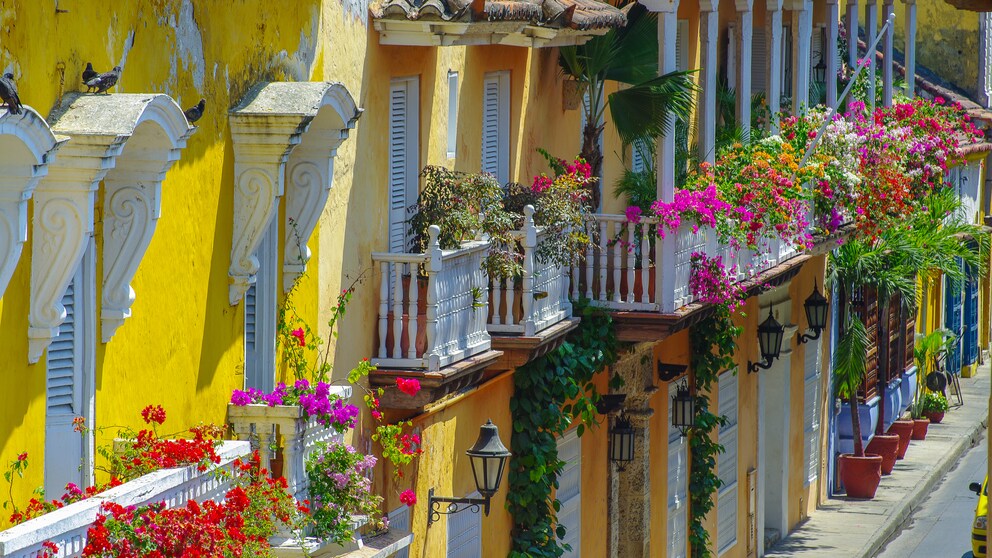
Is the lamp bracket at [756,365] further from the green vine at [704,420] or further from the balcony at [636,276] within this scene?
the balcony at [636,276]

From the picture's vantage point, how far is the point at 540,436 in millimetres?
14438

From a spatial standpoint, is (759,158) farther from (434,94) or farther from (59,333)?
(59,333)

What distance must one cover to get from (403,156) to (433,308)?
4.89ft

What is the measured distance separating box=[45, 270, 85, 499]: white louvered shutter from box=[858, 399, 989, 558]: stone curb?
1315 cm

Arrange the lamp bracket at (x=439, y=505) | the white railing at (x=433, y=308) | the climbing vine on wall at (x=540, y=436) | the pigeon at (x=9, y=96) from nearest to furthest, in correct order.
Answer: the pigeon at (x=9, y=96)
the white railing at (x=433, y=308)
the lamp bracket at (x=439, y=505)
the climbing vine on wall at (x=540, y=436)

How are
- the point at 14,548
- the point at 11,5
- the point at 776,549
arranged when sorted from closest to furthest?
the point at 14,548 < the point at 11,5 < the point at 776,549

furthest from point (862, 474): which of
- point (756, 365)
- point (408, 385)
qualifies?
point (408, 385)

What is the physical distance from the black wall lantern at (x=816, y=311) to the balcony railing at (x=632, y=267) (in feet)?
25.4

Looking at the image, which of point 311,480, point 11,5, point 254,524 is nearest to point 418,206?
point 311,480

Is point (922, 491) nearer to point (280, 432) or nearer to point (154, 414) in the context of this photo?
point (280, 432)

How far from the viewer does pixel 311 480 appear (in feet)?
33.1

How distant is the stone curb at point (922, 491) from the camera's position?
21.5 metres

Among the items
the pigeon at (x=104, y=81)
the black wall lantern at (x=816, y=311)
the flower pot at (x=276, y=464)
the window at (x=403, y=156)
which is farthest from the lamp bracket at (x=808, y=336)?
the pigeon at (x=104, y=81)

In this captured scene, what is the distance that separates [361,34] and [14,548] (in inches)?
218
